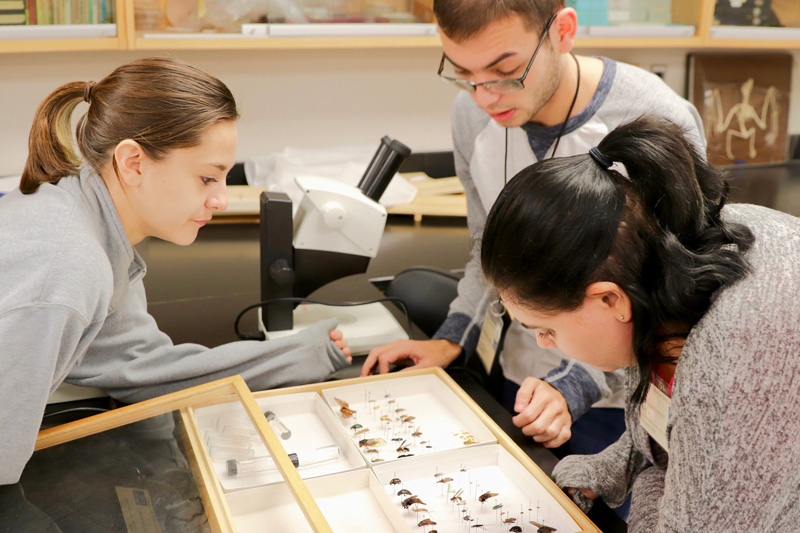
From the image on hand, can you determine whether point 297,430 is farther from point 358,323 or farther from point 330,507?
point 358,323

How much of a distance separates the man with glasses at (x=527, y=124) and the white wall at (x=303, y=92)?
108 centimetres

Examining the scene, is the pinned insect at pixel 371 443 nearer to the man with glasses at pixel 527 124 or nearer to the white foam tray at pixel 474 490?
the white foam tray at pixel 474 490

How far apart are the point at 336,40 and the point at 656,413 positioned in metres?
1.67

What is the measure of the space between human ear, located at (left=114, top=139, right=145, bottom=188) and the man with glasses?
0.57 meters

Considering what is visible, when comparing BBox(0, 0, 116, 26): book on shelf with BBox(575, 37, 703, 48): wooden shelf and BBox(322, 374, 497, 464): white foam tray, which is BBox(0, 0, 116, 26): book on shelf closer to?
BBox(322, 374, 497, 464): white foam tray

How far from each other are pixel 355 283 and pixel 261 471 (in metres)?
0.99

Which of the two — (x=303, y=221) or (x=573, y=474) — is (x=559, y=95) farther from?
(x=573, y=474)

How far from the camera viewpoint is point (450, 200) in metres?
2.56

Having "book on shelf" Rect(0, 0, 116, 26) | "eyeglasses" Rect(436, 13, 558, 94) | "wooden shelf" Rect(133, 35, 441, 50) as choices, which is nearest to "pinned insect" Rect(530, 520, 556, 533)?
"eyeglasses" Rect(436, 13, 558, 94)

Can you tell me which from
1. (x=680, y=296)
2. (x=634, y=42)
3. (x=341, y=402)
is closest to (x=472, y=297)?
(x=341, y=402)

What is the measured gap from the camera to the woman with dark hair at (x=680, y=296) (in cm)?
73

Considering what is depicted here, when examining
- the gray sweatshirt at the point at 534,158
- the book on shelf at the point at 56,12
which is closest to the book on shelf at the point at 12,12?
the book on shelf at the point at 56,12

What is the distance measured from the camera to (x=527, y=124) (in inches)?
57.9

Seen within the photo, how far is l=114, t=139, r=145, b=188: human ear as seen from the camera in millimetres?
1088
